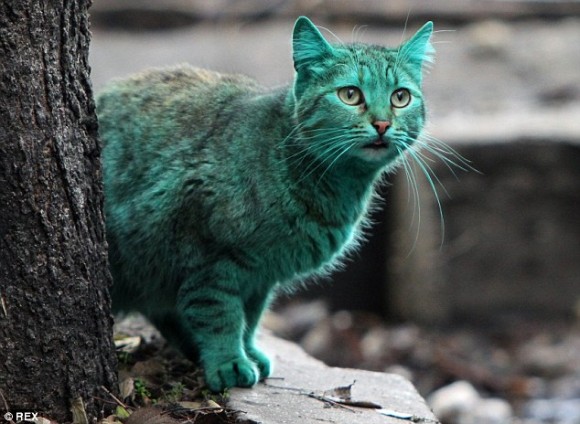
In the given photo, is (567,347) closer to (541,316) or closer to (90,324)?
(541,316)

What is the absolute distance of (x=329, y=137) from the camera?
373cm

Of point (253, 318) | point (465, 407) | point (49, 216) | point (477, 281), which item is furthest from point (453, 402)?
point (49, 216)

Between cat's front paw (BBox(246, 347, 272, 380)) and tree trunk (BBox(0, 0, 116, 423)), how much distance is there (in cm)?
90

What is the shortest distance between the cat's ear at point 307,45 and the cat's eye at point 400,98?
1.01ft

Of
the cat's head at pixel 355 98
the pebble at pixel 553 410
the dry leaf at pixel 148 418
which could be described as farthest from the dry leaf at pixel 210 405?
the pebble at pixel 553 410

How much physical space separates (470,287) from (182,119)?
376 cm

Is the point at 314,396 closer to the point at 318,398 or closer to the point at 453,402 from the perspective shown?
the point at 318,398

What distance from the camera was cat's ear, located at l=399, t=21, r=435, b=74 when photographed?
12.8ft

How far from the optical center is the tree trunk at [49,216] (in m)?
2.84

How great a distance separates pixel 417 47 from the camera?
12.9 feet

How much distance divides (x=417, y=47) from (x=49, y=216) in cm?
174

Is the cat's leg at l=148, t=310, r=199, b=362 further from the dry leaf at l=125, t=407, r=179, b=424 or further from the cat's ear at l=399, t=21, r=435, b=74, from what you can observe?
the cat's ear at l=399, t=21, r=435, b=74

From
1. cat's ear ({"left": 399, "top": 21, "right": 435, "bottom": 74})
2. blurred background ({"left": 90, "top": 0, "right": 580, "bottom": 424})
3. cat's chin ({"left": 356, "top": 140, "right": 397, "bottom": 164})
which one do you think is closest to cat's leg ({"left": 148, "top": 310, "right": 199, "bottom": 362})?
cat's chin ({"left": 356, "top": 140, "right": 397, "bottom": 164})

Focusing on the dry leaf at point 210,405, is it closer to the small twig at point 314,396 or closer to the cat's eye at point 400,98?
the small twig at point 314,396
